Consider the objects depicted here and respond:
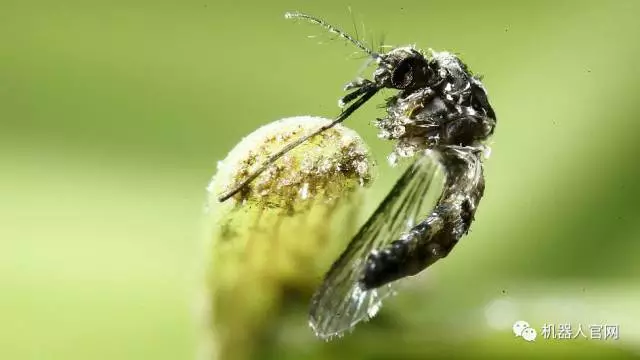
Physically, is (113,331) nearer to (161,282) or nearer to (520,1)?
(161,282)

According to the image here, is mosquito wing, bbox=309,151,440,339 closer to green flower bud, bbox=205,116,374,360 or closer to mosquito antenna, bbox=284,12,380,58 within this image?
green flower bud, bbox=205,116,374,360

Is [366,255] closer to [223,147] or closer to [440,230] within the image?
[440,230]

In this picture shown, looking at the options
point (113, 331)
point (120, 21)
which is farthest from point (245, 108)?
point (113, 331)

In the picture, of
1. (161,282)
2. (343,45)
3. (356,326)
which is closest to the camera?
(356,326)

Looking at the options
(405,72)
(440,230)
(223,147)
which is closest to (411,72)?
(405,72)

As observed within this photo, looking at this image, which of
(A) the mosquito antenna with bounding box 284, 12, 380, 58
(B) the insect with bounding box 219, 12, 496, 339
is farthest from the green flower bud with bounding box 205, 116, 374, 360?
(A) the mosquito antenna with bounding box 284, 12, 380, 58

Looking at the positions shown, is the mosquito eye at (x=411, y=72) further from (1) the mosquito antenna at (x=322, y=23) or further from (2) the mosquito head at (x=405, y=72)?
(1) the mosquito antenna at (x=322, y=23)

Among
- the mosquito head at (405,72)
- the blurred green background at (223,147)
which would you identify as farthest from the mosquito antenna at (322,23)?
the mosquito head at (405,72)
